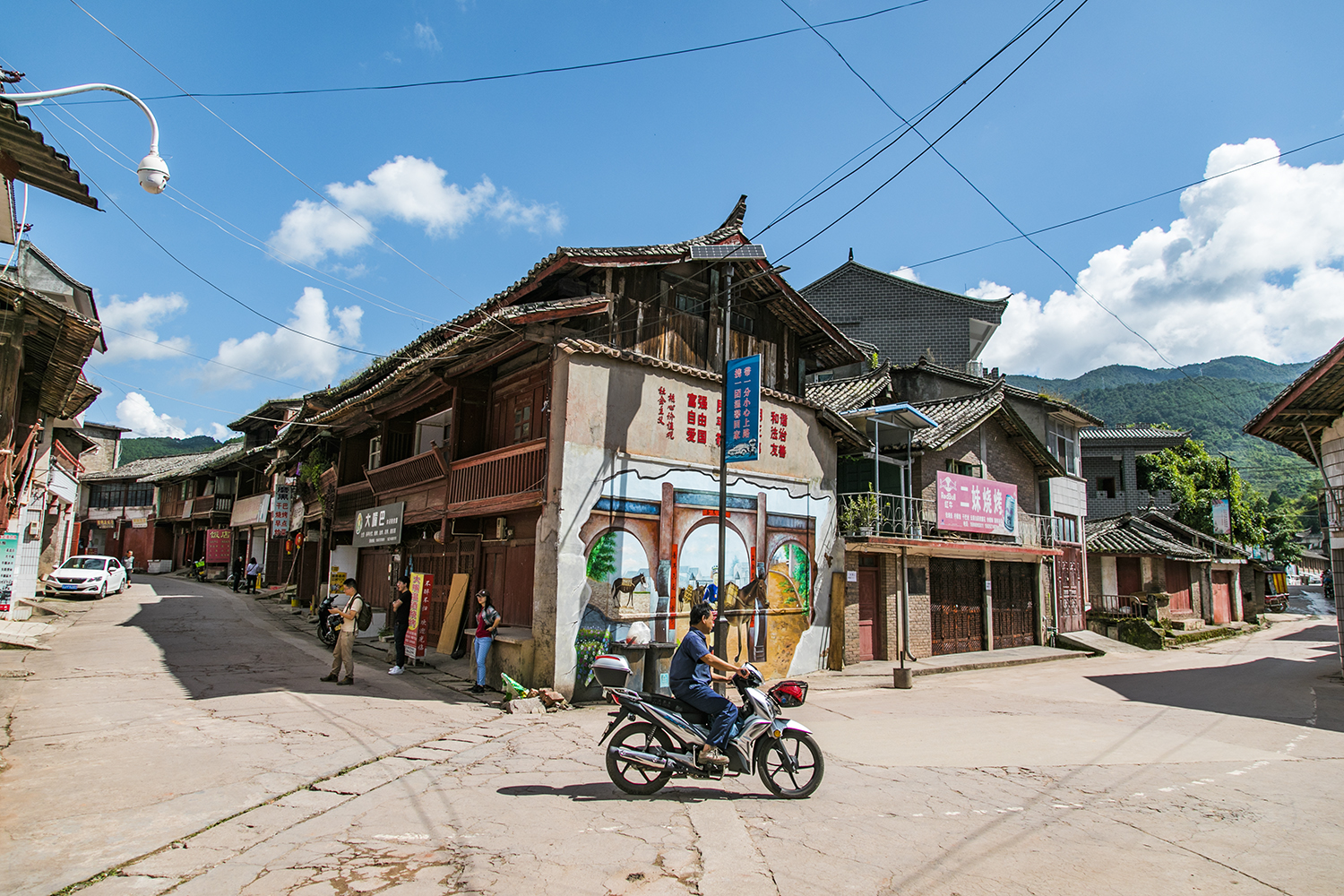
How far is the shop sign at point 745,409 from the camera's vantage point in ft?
41.0

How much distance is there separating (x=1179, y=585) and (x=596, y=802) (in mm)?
32392

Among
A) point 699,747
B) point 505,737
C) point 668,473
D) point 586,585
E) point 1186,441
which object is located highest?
point 1186,441

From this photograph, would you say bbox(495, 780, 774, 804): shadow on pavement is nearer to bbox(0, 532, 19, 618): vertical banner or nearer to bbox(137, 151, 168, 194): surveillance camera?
bbox(137, 151, 168, 194): surveillance camera

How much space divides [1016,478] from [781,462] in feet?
38.0

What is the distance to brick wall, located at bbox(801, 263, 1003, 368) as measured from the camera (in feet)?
102

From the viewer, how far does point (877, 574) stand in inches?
707

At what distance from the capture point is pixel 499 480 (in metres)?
13.7

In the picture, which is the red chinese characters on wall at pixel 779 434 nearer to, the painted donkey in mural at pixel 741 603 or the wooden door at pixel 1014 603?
the painted donkey in mural at pixel 741 603

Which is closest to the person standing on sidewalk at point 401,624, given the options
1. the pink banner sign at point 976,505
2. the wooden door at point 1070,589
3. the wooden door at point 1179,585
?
the pink banner sign at point 976,505

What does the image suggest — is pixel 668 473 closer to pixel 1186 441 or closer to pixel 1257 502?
pixel 1186 441

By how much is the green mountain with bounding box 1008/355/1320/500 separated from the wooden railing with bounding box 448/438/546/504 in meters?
62.0

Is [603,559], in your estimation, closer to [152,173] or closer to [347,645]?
[347,645]

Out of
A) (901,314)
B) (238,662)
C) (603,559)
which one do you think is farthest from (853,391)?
(238,662)

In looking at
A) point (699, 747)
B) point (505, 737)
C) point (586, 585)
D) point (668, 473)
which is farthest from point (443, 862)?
point (668, 473)
